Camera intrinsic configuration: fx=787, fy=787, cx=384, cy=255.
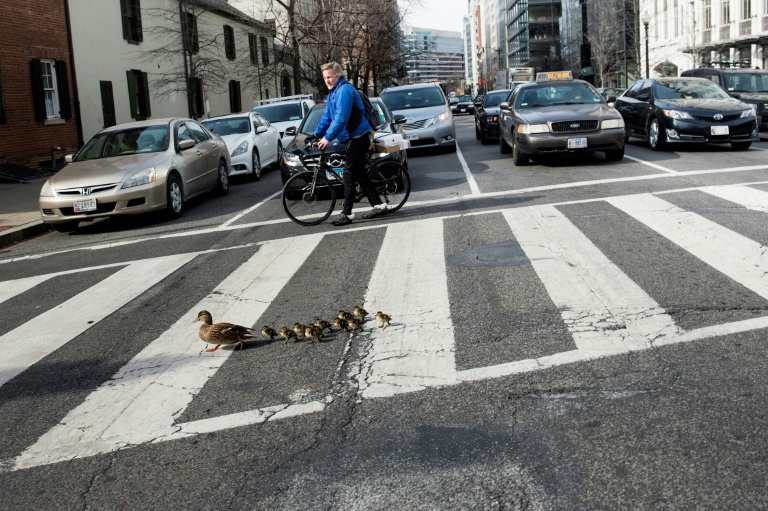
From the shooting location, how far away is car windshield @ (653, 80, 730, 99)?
1739 centimetres

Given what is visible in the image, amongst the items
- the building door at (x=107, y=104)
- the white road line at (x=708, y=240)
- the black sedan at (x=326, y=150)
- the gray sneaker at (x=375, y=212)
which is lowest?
the white road line at (x=708, y=240)

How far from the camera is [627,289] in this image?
19.2 feet

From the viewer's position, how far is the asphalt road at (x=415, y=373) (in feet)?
10.6

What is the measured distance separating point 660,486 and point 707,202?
714 cm

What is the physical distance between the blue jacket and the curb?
199 inches

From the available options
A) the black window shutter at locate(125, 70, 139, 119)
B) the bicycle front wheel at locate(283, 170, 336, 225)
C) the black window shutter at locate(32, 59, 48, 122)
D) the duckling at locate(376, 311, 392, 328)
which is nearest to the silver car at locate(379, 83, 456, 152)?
the bicycle front wheel at locate(283, 170, 336, 225)

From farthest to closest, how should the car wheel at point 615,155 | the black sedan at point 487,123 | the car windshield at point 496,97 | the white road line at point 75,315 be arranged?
the car windshield at point 496,97
the black sedan at point 487,123
the car wheel at point 615,155
the white road line at point 75,315

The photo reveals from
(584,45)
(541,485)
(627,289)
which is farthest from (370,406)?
(584,45)

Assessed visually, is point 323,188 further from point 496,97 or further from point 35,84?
point 496,97

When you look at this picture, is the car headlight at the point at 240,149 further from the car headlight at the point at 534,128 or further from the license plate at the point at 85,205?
the car headlight at the point at 534,128

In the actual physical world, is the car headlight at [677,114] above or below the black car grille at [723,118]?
above

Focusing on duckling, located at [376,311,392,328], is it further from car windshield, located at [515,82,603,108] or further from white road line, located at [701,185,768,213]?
car windshield, located at [515,82,603,108]

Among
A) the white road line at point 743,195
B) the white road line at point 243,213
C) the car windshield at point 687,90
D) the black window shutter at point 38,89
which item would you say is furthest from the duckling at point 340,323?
the black window shutter at point 38,89

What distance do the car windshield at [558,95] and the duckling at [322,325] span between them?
11.1 m
